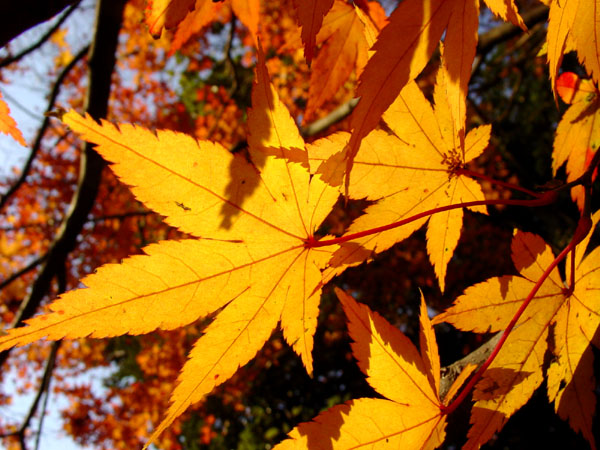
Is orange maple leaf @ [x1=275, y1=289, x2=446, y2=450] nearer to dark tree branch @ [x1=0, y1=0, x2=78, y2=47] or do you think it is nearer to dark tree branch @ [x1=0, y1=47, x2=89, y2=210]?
dark tree branch @ [x1=0, y1=0, x2=78, y2=47]

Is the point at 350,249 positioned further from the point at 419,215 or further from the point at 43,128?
the point at 43,128

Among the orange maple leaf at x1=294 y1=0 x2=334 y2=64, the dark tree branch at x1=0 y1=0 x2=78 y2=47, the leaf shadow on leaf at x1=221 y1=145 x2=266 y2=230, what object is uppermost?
the dark tree branch at x1=0 y1=0 x2=78 y2=47

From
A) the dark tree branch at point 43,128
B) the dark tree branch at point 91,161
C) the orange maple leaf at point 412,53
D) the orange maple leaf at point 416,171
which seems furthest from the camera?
the dark tree branch at point 43,128

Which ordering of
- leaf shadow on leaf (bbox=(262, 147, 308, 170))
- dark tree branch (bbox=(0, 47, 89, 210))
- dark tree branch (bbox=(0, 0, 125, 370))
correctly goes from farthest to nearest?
dark tree branch (bbox=(0, 47, 89, 210)) < dark tree branch (bbox=(0, 0, 125, 370)) < leaf shadow on leaf (bbox=(262, 147, 308, 170))

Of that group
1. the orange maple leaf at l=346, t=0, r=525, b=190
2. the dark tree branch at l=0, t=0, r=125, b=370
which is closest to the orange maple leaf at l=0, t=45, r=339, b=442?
the orange maple leaf at l=346, t=0, r=525, b=190

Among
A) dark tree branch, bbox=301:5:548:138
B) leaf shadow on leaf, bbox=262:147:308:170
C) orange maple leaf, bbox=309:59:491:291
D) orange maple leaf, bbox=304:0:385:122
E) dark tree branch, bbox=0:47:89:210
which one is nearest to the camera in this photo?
leaf shadow on leaf, bbox=262:147:308:170

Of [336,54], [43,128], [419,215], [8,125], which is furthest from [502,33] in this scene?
[43,128]

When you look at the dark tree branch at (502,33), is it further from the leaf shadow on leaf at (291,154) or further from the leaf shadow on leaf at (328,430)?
the leaf shadow on leaf at (328,430)

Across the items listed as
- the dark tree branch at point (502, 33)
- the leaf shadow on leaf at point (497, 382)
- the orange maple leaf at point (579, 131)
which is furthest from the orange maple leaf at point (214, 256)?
the dark tree branch at point (502, 33)
